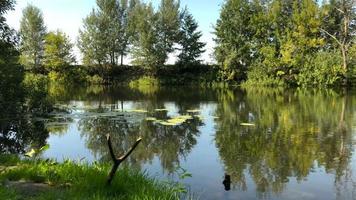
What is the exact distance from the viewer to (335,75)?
41938 millimetres

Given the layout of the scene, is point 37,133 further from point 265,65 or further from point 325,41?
point 325,41

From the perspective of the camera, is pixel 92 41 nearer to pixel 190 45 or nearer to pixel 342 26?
pixel 190 45

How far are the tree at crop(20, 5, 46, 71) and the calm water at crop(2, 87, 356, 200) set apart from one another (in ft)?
107

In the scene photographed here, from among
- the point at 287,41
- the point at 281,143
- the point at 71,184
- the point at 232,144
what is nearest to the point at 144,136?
the point at 232,144

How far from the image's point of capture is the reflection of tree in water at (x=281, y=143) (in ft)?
33.8

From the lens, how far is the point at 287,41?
152ft

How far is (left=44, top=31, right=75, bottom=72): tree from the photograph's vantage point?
53094 millimetres

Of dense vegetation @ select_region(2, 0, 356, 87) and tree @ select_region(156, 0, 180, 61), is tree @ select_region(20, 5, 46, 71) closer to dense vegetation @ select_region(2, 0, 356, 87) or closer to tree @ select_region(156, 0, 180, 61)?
dense vegetation @ select_region(2, 0, 356, 87)

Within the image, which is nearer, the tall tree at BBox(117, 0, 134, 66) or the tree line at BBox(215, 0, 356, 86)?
the tree line at BBox(215, 0, 356, 86)

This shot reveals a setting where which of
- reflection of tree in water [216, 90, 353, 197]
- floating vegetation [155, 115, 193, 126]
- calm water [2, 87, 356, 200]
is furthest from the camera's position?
floating vegetation [155, 115, 193, 126]

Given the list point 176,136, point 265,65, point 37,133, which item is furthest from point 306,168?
point 265,65

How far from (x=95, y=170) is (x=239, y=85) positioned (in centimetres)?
4289

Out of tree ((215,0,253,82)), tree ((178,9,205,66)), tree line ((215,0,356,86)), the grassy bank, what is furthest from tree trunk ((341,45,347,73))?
the grassy bank

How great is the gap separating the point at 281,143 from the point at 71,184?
29.8 feet
